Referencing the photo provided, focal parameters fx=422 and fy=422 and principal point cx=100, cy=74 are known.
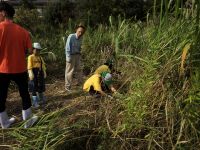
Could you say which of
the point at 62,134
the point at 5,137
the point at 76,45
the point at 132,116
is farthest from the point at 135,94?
the point at 76,45

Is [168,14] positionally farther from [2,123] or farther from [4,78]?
[2,123]

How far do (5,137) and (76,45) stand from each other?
3528 mm

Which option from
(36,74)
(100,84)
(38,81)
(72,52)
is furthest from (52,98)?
(100,84)

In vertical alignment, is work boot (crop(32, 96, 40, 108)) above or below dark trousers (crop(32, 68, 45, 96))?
below

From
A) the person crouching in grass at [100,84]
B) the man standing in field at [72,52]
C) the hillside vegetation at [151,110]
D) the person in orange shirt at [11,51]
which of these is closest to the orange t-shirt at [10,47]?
the person in orange shirt at [11,51]

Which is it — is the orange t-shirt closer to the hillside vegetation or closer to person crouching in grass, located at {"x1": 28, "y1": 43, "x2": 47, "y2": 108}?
the hillside vegetation

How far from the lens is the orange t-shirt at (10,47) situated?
17.6ft

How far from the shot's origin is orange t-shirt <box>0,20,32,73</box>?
5.36 meters

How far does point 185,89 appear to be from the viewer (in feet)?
13.3

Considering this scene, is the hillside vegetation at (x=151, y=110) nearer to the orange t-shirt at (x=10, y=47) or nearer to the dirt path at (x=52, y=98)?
the orange t-shirt at (x=10, y=47)

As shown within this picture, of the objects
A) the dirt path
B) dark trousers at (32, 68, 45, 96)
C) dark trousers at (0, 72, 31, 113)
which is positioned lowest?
the dirt path

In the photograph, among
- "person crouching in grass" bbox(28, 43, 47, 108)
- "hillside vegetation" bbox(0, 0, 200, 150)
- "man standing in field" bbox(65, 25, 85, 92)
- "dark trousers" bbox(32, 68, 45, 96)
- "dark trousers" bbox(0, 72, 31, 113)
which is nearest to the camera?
"hillside vegetation" bbox(0, 0, 200, 150)

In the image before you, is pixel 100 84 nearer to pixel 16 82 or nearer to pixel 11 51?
pixel 16 82

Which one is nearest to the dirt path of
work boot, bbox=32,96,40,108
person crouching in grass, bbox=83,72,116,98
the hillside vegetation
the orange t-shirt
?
work boot, bbox=32,96,40,108
